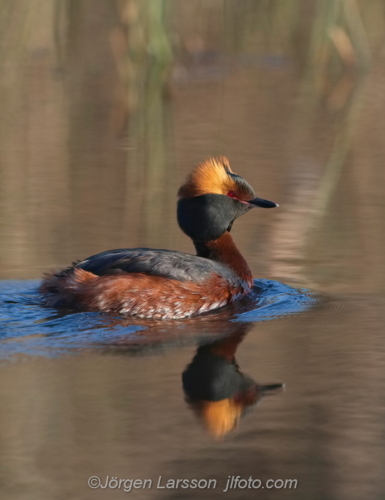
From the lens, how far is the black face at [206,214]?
7.91 metres

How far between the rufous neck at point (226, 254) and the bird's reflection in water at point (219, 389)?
60.3 inches

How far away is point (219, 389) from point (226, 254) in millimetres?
2516

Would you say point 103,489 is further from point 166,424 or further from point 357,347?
point 357,347

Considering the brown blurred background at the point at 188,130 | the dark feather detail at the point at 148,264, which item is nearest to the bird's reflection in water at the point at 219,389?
the dark feather detail at the point at 148,264

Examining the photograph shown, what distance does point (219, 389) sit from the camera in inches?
219

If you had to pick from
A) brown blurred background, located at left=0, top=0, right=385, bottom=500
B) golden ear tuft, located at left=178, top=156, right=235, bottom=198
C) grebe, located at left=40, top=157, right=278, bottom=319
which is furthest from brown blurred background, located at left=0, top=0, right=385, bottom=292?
golden ear tuft, located at left=178, top=156, right=235, bottom=198

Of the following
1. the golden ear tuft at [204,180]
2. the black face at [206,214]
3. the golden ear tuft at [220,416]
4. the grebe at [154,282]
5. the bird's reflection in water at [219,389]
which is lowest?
the golden ear tuft at [220,416]

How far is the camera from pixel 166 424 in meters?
4.94

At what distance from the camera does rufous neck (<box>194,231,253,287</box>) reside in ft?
25.7

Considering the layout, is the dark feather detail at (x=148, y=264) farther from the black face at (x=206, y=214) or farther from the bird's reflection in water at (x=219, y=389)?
the bird's reflection in water at (x=219, y=389)

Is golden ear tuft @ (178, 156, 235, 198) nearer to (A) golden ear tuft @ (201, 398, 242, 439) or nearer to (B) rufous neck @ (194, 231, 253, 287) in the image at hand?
(B) rufous neck @ (194, 231, 253, 287)

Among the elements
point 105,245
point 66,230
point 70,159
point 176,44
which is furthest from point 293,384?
point 176,44

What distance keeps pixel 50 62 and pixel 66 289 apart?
53.2 ft

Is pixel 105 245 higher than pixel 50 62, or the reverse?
pixel 50 62
